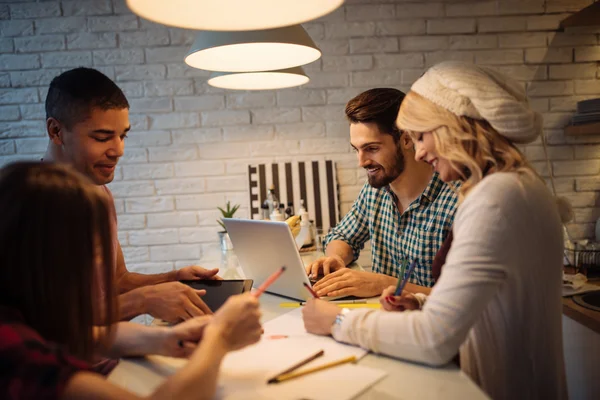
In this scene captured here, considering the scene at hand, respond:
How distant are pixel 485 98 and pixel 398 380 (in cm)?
56

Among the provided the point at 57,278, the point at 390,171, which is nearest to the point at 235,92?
the point at 390,171

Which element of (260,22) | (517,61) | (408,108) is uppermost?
(517,61)

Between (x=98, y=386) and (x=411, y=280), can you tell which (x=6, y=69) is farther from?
(x=98, y=386)

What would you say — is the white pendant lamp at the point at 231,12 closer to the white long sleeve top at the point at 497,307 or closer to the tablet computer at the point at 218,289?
the white long sleeve top at the point at 497,307

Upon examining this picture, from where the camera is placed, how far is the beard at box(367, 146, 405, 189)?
176 cm

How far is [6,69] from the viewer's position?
2838 millimetres

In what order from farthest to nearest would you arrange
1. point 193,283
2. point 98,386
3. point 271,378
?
1. point 193,283
2. point 271,378
3. point 98,386

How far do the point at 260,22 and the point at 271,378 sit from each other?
66 cm

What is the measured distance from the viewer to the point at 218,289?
1420 mm

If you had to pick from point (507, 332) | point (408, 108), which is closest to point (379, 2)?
point (408, 108)

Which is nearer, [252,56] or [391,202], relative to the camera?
[252,56]

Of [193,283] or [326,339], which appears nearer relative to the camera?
[326,339]

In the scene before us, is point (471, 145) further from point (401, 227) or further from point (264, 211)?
point (264, 211)

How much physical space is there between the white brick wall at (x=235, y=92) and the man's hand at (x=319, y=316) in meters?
1.78
